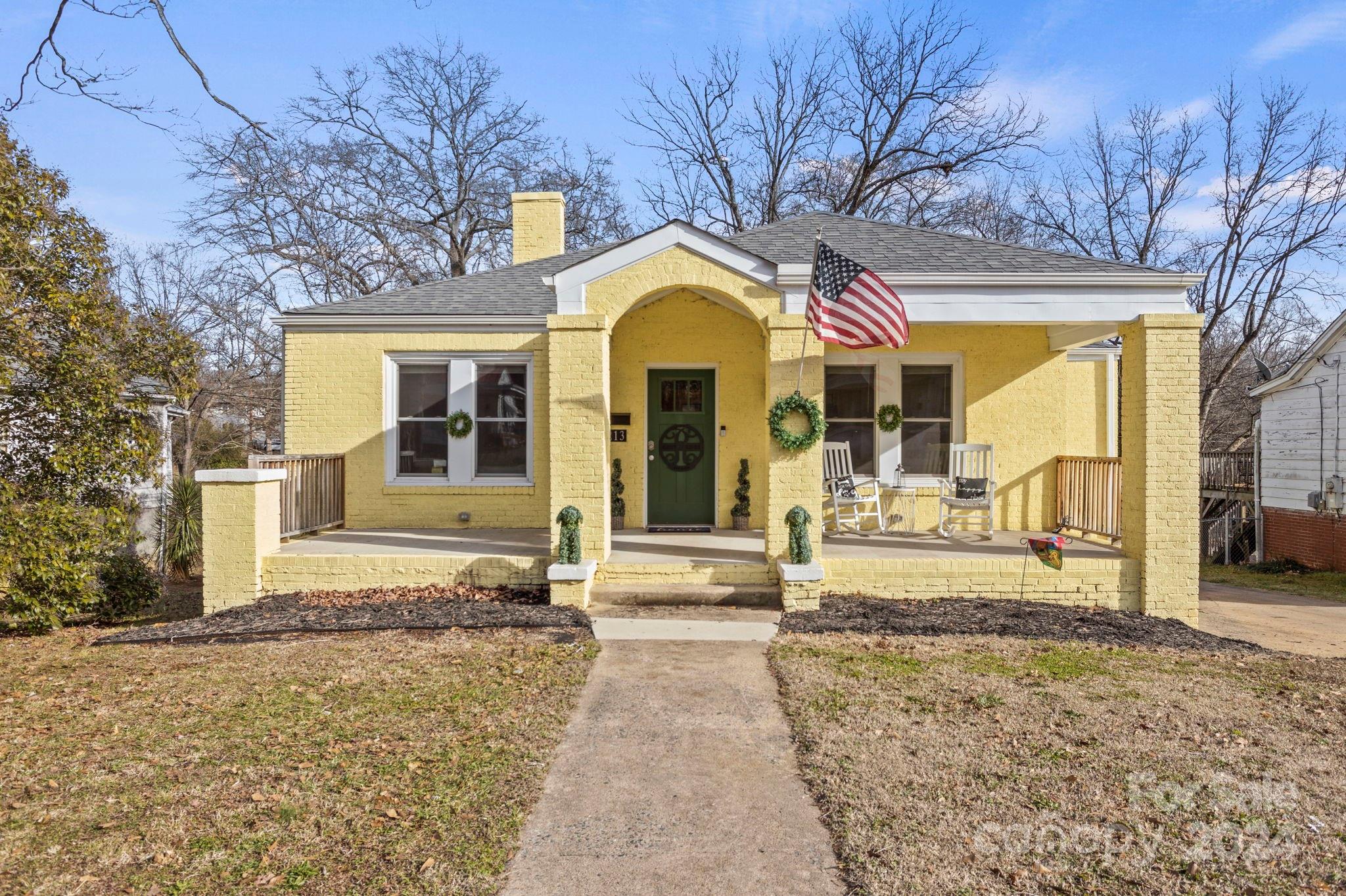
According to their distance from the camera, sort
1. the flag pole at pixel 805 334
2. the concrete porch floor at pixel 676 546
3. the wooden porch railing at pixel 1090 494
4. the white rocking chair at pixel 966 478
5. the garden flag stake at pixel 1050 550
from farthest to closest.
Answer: the white rocking chair at pixel 966 478 < the wooden porch railing at pixel 1090 494 < the concrete porch floor at pixel 676 546 < the garden flag stake at pixel 1050 550 < the flag pole at pixel 805 334

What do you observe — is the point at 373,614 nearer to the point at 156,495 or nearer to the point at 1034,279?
the point at 1034,279

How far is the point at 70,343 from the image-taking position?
675 cm

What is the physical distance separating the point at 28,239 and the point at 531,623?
5.51 metres

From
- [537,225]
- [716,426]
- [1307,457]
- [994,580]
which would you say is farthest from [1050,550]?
[1307,457]

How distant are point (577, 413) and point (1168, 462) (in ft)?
18.4

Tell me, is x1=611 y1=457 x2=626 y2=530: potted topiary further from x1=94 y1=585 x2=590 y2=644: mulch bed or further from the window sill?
x1=94 y1=585 x2=590 y2=644: mulch bed

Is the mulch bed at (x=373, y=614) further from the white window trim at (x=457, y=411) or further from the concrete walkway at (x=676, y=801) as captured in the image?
the white window trim at (x=457, y=411)

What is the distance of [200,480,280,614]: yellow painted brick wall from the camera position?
292 inches

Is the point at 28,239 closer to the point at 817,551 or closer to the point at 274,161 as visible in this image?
the point at 817,551

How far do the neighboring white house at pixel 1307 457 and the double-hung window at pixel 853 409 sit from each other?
Result: 866 centimetres

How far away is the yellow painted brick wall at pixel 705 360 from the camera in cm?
970

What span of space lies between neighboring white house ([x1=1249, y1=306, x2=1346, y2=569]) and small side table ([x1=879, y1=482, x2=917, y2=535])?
8214 millimetres

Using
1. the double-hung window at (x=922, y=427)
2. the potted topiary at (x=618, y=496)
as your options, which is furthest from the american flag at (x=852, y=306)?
the potted topiary at (x=618, y=496)

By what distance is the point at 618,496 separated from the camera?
9828 mm
